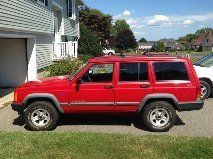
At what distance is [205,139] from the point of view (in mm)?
7352

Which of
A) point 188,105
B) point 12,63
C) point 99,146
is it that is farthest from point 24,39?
point 99,146

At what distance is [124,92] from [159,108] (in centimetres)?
92

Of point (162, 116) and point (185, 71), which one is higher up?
point (185, 71)

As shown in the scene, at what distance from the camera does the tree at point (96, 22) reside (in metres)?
59.2

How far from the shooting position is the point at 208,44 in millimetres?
109500

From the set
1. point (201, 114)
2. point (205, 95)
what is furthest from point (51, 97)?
point (205, 95)

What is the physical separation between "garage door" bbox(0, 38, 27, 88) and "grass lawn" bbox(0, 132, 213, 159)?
28.4 ft

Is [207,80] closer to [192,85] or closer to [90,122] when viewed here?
[192,85]

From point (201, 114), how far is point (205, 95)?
2.30 m

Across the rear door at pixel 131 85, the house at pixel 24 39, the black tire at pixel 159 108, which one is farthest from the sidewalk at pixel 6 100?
the black tire at pixel 159 108

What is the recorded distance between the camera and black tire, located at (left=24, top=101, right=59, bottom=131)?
829 centimetres

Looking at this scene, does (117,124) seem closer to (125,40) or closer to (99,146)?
(99,146)

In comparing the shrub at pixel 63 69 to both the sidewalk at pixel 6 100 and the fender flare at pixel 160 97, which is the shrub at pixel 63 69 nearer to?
the sidewalk at pixel 6 100

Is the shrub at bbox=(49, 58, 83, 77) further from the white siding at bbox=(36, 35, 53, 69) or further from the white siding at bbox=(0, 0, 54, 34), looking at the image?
the white siding at bbox=(0, 0, 54, 34)
